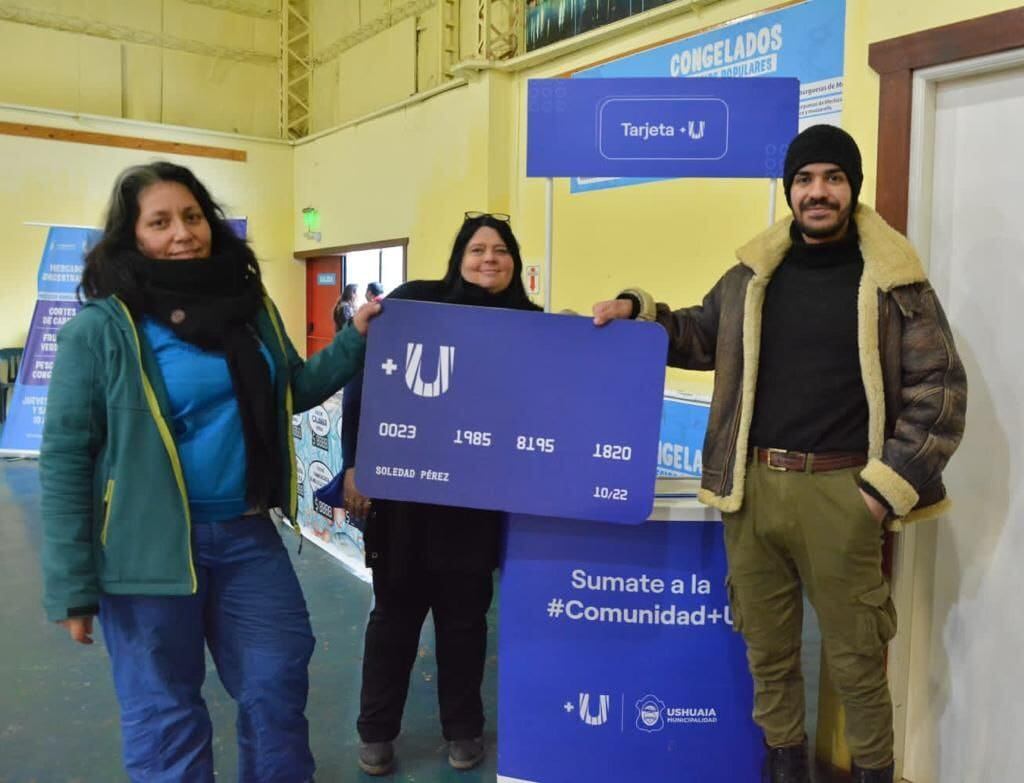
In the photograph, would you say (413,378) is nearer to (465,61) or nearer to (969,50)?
(969,50)

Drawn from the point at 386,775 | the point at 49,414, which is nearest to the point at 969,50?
the point at 49,414

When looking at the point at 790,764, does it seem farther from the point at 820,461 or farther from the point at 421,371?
the point at 421,371

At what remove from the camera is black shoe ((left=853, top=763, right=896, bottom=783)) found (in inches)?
67.6

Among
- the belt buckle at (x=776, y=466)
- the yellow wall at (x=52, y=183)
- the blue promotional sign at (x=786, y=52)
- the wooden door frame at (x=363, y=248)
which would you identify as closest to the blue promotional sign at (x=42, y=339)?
the yellow wall at (x=52, y=183)

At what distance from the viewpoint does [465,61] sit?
5.77 metres

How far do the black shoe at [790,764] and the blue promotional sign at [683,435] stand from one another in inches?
95.5

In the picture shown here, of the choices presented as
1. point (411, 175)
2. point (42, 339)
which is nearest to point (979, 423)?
point (411, 175)

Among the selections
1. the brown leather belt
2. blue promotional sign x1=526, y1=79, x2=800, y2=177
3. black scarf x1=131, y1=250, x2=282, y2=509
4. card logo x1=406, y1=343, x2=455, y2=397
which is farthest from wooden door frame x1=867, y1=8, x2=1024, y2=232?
black scarf x1=131, y1=250, x2=282, y2=509

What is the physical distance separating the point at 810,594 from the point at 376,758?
4.06ft

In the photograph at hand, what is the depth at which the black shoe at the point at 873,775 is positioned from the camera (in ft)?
5.64

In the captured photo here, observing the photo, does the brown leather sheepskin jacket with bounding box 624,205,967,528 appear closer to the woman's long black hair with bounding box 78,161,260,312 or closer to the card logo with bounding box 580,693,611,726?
the card logo with bounding box 580,693,611,726

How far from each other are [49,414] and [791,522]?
1.44 meters

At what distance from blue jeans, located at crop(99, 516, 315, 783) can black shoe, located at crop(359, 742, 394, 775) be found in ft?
1.50

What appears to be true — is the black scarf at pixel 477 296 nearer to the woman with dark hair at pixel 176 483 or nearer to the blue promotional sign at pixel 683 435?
the woman with dark hair at pixel 176 483
